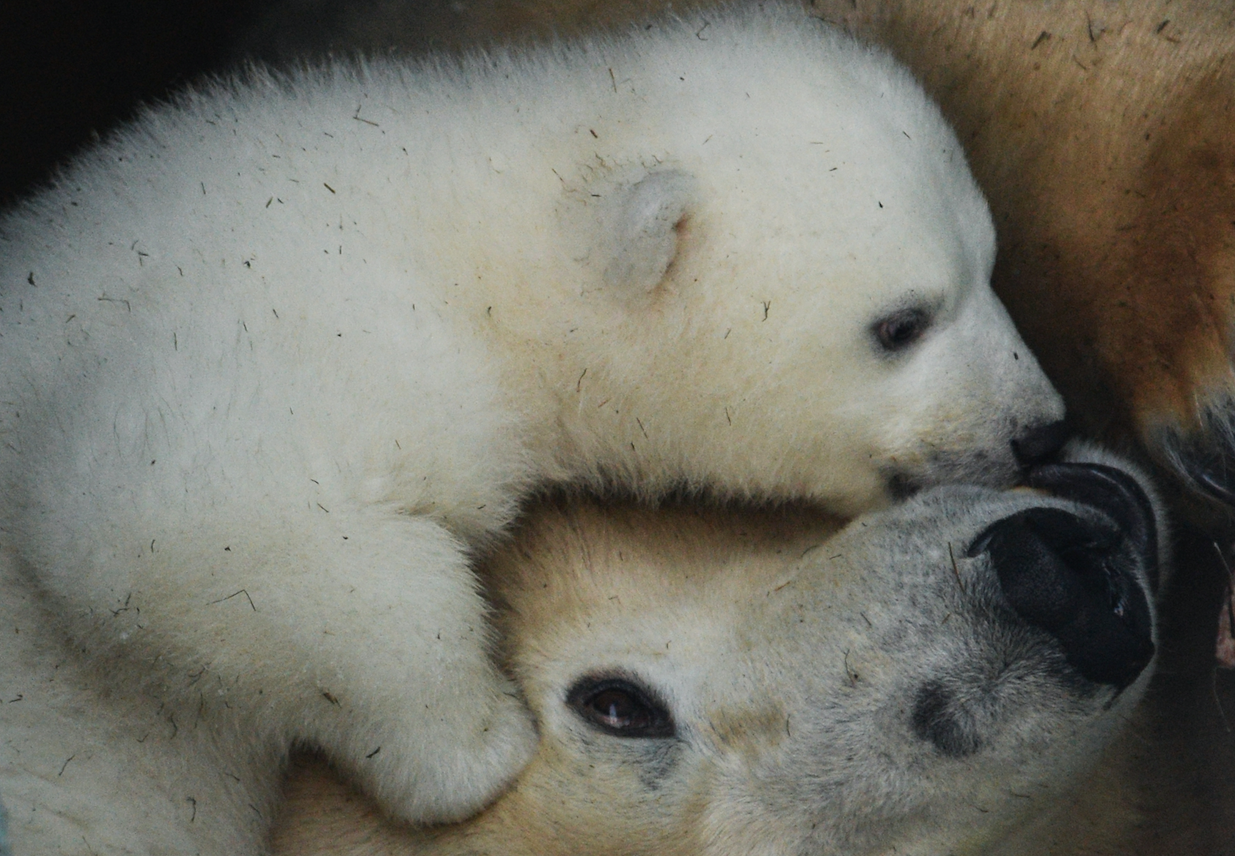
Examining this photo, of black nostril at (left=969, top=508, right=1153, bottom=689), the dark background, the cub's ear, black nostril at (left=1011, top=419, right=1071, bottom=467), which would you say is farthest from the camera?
the dark background

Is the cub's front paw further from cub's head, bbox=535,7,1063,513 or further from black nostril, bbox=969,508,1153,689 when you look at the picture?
black nostril, bbox=969,508,1153,689

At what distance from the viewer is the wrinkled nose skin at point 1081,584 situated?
130 cm

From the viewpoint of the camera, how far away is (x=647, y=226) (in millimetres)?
1495

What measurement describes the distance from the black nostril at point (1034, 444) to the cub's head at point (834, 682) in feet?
0.09

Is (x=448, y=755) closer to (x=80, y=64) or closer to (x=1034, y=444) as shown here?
(x=1034, y=444)

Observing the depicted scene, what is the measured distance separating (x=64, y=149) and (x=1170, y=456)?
2.03 metres

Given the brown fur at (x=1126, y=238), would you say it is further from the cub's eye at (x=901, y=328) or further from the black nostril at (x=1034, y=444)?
the cub's eye at (x=901, y=328)

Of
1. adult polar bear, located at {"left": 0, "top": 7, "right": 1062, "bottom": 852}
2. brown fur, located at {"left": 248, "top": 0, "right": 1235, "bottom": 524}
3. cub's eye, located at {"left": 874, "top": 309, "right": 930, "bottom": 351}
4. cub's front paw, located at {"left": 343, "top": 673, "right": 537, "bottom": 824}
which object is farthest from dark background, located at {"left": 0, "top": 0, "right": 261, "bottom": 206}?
cub's eye, located at {"left": 874, "top": 309, "right": 930, "bottom": 351}

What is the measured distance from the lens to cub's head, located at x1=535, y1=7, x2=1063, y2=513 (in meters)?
1.54

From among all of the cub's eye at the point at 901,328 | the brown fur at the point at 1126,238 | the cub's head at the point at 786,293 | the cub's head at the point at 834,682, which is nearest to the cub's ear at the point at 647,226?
the cub's head at the point at 786,293

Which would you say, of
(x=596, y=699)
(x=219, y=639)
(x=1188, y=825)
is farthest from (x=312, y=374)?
(x=1188, y=825)

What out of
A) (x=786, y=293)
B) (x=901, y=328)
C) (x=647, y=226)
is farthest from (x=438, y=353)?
(x=901, y=328)

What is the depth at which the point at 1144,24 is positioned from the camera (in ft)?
5.85

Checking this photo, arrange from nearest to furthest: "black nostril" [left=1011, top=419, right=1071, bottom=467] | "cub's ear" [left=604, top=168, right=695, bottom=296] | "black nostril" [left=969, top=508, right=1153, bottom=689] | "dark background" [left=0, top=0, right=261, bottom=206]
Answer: "black nostril" [left=969, top=508, right=1153, bottom=689] → "cub's ear" [left=604, top=168, right=695, bottom=296] → "black nostril" [left=1011, top=419, right=1071, bottom=467] → "dark background" [left=0, top=0, right=261, bottom=206]
